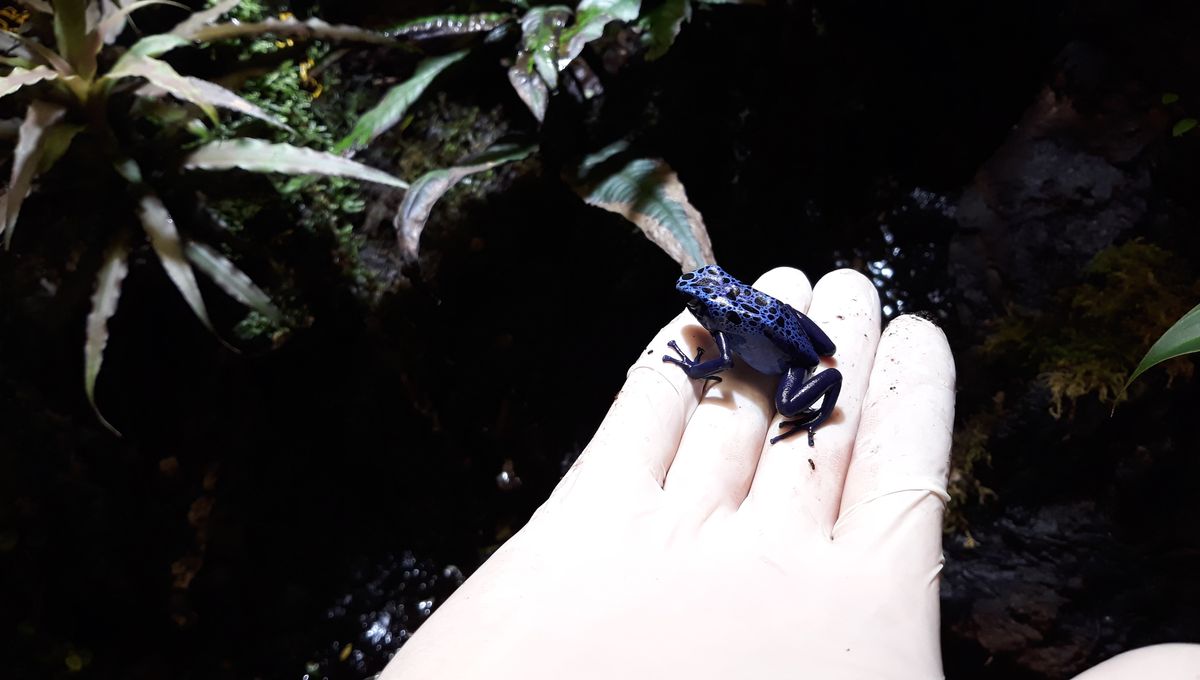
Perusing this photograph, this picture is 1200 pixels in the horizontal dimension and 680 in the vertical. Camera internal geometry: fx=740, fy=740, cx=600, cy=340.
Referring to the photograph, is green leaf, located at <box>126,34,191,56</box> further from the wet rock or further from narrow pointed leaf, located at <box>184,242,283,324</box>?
the wet rock

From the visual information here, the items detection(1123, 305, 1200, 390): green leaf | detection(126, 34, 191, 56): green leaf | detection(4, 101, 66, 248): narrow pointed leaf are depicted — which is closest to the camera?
detection(1123, 305, 1200, 390): green leaf

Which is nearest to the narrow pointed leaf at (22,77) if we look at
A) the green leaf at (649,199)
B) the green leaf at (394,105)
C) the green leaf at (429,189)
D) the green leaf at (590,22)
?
the green leaf at (394,105)

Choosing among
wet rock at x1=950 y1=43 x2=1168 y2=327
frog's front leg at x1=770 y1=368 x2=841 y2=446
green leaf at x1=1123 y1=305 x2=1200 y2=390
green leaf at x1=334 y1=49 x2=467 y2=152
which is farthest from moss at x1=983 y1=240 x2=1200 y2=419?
green leaf at x1=334 y1=49 x2=467 y2=152

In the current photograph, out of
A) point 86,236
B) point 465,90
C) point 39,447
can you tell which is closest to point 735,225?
point 465,90

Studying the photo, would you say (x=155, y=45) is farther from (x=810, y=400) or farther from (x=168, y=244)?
(x=810, y=400)

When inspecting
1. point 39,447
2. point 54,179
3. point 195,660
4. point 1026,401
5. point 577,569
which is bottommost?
point 195,660

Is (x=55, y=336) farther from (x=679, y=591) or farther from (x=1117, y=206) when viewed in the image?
(x=1117, y=206)

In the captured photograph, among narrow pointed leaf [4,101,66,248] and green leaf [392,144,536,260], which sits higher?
narrow pointed leaf [4,101,66,248]

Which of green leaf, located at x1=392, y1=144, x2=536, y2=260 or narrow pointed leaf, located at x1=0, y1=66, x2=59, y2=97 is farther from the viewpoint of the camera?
green leaf, located at x1=392, y1=144, x2=536, y2=260
